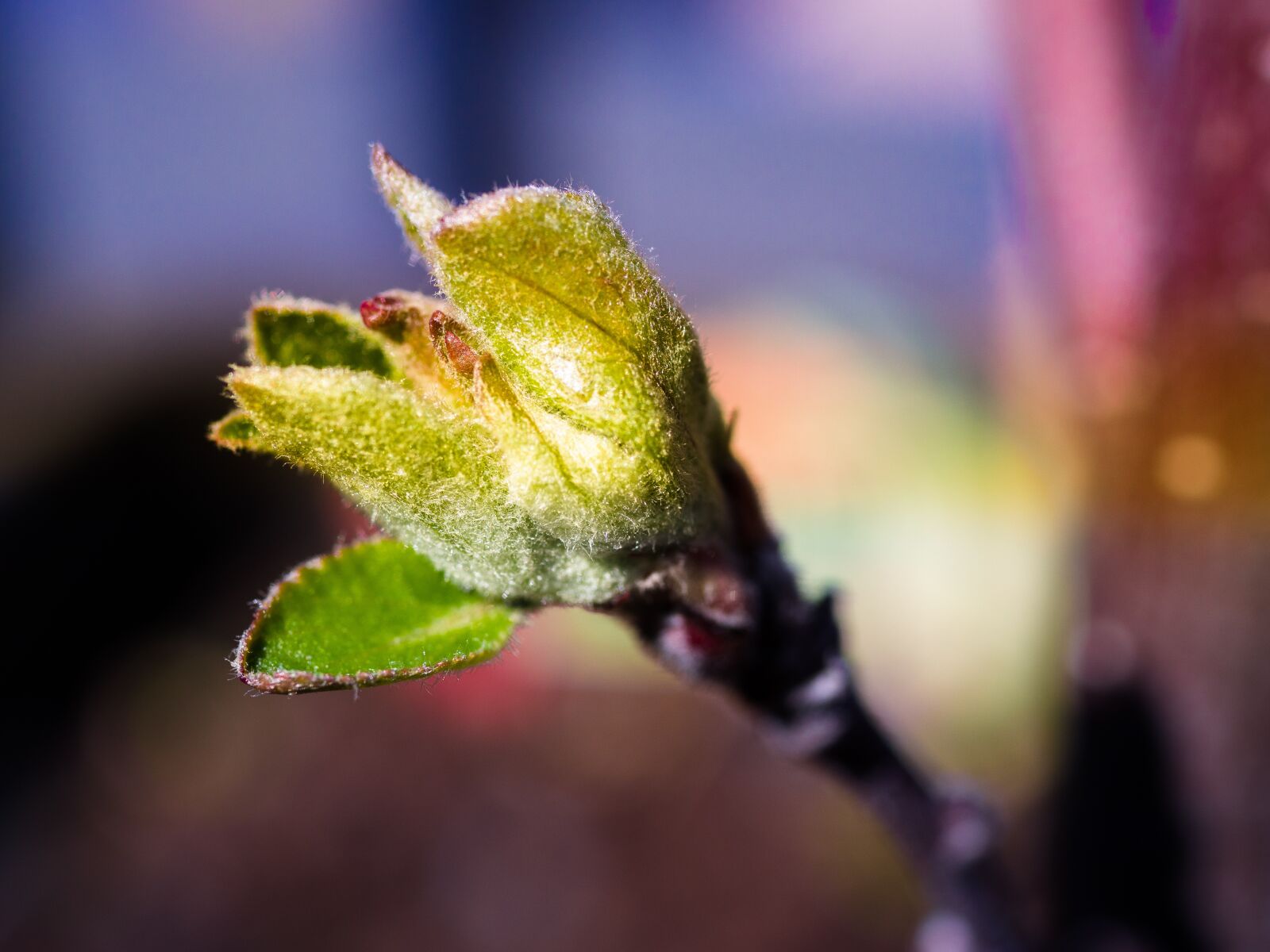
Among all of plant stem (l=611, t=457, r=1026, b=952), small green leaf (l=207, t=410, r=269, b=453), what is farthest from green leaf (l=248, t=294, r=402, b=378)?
plant stem (l=611, t=457, r=1026, b=952)

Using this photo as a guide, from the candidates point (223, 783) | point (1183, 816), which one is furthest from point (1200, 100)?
point (223, 783)

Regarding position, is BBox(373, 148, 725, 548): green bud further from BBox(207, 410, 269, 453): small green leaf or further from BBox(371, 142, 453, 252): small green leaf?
BBox(207, 410, 269, 453): small green leaf

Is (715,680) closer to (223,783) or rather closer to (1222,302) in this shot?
(1222,302)

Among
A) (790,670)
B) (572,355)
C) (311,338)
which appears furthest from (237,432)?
(790,670)

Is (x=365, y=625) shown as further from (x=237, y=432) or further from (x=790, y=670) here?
(x=790, y=670)

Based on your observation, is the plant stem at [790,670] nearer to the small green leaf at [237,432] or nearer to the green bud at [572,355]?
the green bud at [572,355]

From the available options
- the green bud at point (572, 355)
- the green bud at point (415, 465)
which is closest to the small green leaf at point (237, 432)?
the green bud at point (415, 465)
